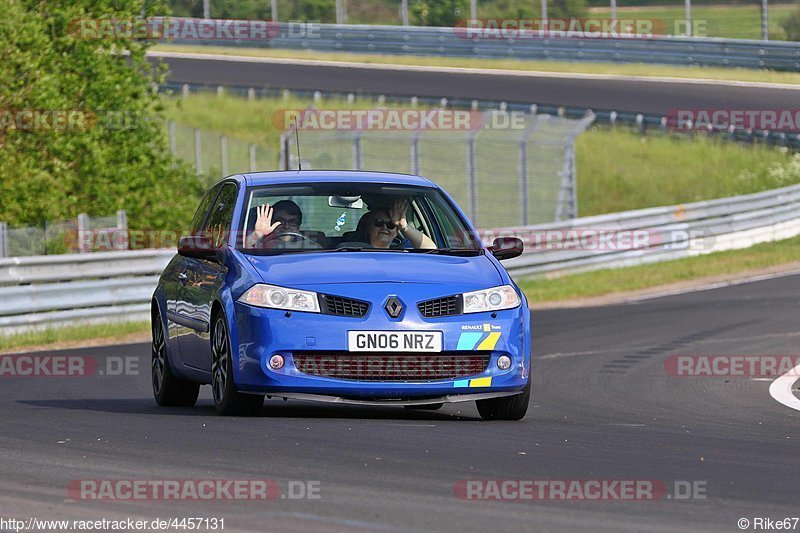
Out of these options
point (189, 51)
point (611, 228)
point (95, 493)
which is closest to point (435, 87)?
point (189, 51)

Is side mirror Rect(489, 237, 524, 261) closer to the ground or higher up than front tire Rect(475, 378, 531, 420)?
higher up

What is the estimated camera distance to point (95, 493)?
21.9ft

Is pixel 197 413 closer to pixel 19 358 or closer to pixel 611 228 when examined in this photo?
pixel 19 358

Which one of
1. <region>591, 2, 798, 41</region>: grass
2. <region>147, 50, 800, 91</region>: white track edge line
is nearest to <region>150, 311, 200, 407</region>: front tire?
<region>147, 50, 800, 91</region>: white track edge line

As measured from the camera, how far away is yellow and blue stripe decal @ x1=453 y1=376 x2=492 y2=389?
945 cm

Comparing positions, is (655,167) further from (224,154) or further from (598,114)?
(224,154)

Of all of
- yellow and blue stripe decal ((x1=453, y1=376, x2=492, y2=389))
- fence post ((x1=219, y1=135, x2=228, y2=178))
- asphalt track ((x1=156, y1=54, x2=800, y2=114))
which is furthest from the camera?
asphalt track ((x1=156, y1=54, x2=800, y2=114))

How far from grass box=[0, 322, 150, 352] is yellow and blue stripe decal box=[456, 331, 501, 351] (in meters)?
9.67

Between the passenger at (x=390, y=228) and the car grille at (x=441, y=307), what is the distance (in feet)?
3.13

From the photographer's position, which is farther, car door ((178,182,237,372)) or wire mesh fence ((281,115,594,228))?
wire mesh fence ((281,115,594,228))

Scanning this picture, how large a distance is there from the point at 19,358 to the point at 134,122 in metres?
10.3

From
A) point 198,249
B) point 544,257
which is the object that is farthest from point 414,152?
point 198,249

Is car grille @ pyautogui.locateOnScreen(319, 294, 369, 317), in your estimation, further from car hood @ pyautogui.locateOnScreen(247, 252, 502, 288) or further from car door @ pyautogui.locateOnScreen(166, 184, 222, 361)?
car door @ pyautogui.locateOnScreen(166, 184, 222, 361)

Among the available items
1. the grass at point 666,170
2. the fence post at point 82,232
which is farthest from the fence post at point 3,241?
the grass at point 666,170
